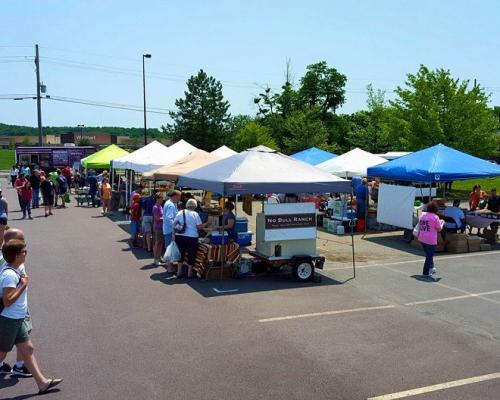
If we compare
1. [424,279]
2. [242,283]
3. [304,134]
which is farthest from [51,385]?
[304,134]

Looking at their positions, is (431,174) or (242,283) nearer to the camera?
(242,283)

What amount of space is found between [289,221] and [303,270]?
3.31ft

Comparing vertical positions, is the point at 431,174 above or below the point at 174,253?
above

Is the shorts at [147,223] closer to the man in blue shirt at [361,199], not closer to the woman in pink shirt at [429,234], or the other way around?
the woman in pink shirt at [429,234]

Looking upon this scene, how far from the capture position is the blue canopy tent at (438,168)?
567 inches

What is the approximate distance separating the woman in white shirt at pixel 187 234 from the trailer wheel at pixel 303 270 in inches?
80.3

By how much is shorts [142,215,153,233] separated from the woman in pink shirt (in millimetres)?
6578

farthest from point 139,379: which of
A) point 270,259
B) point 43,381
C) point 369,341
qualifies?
point 270,259

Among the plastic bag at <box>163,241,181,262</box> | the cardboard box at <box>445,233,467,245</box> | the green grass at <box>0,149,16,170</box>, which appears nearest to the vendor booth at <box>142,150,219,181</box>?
the plastic bag at <box>163,241,181,262</box>

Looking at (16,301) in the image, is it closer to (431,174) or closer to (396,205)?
(431,174)

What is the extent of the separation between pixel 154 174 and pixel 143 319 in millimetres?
8493

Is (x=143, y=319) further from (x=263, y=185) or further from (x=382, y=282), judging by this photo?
(x=382, y=282)

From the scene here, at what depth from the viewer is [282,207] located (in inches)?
414

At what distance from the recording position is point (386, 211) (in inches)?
655
